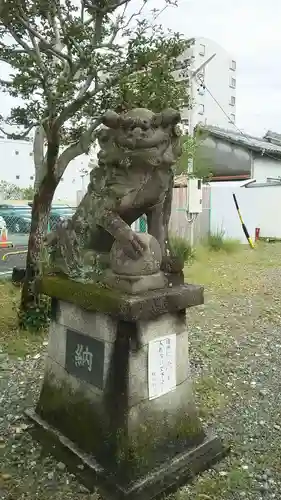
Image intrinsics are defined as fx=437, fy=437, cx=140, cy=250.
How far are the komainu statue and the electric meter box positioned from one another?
6.69 meters

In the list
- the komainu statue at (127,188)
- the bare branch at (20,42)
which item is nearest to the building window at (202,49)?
the bare branch at (20,42)

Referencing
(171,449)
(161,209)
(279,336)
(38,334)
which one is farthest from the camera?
(279,336)

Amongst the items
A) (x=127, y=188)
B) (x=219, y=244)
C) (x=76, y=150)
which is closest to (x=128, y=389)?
(x=127, y=188)

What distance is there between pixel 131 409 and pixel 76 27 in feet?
11.5

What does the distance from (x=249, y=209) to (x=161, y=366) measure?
12.7 meters

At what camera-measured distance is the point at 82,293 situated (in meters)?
2.41

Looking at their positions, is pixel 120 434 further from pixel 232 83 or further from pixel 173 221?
pixel 232 83

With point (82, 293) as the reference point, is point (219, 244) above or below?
below

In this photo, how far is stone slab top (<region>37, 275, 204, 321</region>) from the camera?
217 cm

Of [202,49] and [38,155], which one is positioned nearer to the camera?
[38,155]

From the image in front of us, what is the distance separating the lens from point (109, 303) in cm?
222

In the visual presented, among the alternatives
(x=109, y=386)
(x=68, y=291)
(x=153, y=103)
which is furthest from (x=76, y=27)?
(x=109, y=386)

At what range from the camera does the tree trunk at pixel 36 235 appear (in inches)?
178

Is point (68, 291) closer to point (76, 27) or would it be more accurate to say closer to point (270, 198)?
point (76, 27)
